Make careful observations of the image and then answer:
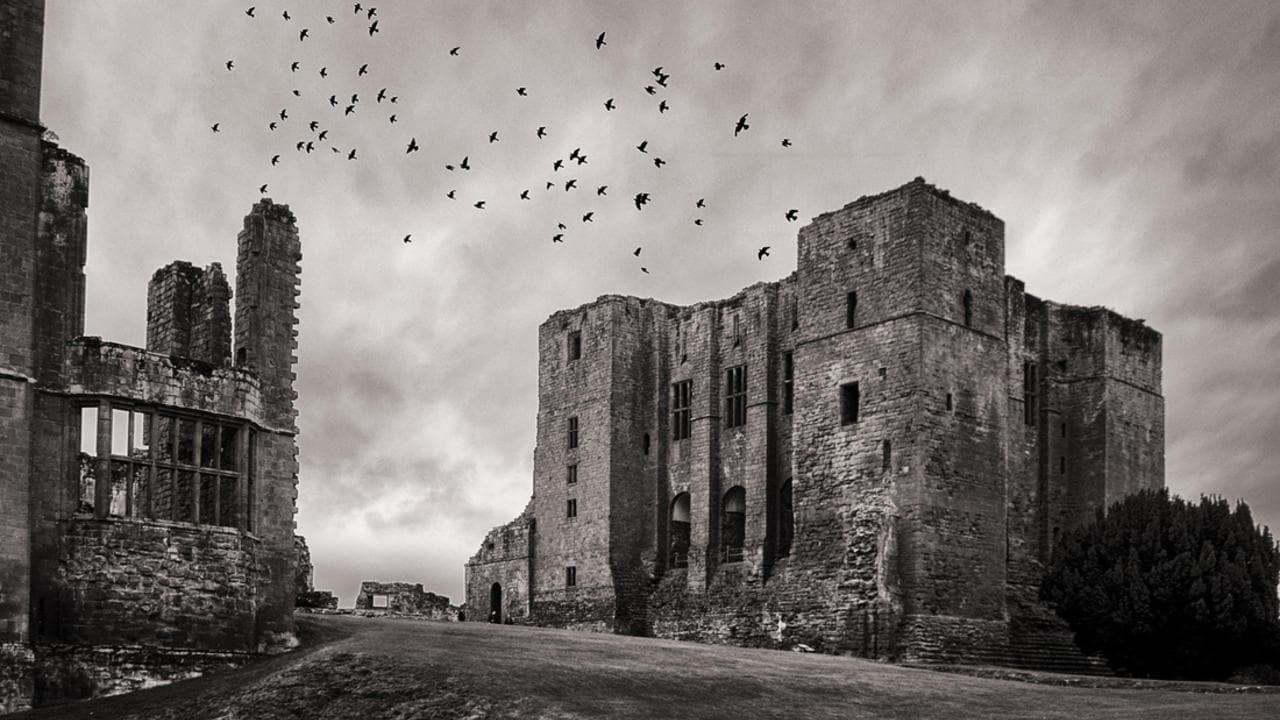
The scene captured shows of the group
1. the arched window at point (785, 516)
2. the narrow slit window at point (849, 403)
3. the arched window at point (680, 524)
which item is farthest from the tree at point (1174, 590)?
the arched window at point (680, 524)

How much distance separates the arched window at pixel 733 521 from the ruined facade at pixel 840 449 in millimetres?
78

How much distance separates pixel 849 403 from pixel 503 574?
62.4ft

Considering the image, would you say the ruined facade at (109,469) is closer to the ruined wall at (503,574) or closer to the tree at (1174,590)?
the tree at (1174,590)

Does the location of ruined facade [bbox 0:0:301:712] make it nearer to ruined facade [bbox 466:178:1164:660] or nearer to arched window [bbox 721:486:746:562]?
ruined facade [bbox 466:178:1164:660]

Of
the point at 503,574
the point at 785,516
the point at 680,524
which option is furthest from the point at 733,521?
the point at 503,574

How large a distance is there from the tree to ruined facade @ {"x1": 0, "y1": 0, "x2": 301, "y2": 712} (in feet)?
65.9

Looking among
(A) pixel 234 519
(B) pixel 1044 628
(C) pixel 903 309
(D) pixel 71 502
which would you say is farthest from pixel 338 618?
(B) pixel 1044 628

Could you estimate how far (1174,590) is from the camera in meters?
36.2

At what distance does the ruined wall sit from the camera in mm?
55250

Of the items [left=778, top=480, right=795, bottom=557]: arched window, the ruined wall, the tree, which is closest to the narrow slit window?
[left=778, top=480, right=795, bottom=557]: arched window

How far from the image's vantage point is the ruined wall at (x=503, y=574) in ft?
181

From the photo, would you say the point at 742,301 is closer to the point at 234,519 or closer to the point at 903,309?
the point at 903,309

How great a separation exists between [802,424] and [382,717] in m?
23.9

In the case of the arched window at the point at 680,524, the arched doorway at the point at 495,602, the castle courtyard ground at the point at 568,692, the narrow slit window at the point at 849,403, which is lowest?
the arched doorway at the point at 495,602
